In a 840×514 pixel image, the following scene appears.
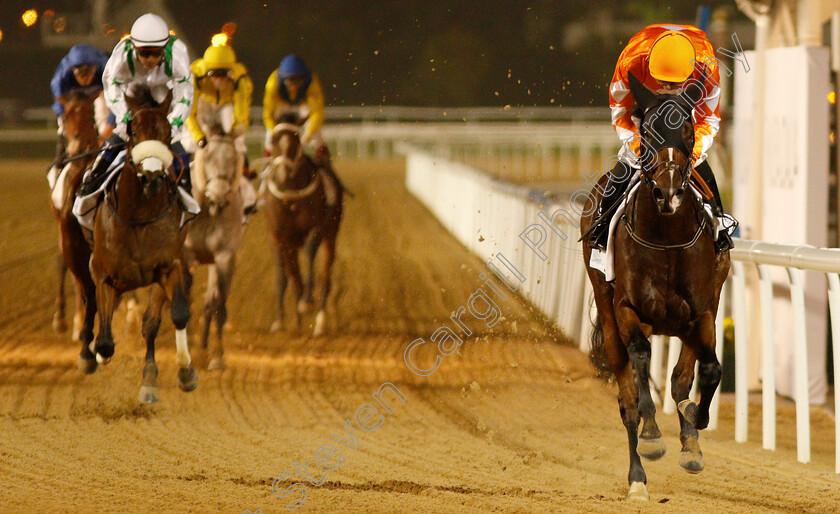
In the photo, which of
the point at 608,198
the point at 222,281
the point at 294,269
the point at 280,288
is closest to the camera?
the point at 608,198

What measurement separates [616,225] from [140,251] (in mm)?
2511

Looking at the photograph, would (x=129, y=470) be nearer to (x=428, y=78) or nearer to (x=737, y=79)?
(x=737, y=79)

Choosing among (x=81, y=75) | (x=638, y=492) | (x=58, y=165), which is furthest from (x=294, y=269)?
(x=638, y=492)

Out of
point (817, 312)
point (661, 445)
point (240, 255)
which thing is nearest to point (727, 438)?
point (817, 312)

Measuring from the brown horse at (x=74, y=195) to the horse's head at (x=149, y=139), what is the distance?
74 cm

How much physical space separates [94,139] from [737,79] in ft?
15.0

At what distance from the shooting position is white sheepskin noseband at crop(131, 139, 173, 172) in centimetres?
507

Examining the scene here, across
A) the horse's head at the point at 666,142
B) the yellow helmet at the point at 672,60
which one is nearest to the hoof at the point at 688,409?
the horse's head at the point at 666,142

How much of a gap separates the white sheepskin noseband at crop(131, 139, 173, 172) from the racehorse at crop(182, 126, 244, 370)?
2827 millimetres

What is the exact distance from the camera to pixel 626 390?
15.3 ft

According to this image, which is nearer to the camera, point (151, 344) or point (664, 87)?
point (664, 87)

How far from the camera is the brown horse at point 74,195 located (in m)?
6.23

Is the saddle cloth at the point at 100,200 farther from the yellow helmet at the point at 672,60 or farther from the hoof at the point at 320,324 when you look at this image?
the hoof at the point at 320,324

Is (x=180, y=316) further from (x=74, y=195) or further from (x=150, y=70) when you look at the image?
(x=150, y=70)
